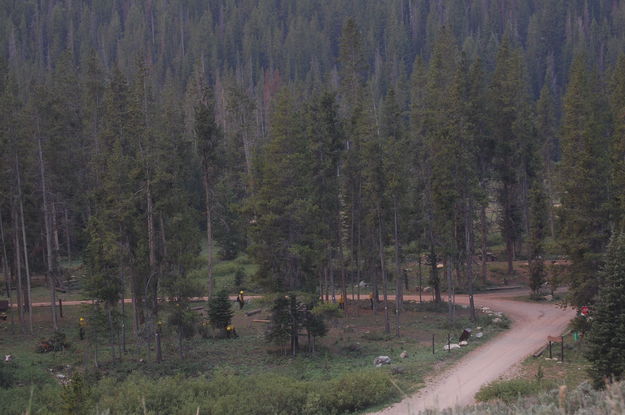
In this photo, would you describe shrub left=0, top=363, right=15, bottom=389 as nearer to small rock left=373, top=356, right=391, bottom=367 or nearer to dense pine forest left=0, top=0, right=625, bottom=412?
dense pine forest left=0, top=0, right=625, bottom=412

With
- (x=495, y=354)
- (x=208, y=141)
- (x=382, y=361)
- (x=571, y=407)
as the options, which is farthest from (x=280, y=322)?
(x=571, y=407)

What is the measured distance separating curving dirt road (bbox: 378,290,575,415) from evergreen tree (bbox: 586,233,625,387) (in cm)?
405

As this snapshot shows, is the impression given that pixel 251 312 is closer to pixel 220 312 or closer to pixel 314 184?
pixel 220 312

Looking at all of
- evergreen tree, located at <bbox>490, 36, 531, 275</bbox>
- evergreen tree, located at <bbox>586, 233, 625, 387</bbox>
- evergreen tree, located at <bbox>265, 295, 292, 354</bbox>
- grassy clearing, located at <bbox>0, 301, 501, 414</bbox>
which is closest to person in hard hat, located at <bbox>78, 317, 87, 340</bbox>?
grassy clearing, located at <bbox>0, 301, 501, 414</bbox>

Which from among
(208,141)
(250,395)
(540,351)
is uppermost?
(208,141)

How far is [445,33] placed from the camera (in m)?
46.1

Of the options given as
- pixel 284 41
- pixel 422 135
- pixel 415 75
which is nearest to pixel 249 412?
pixel 422 135

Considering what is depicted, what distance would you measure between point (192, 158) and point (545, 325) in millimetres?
36640

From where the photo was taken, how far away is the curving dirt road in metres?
21.5

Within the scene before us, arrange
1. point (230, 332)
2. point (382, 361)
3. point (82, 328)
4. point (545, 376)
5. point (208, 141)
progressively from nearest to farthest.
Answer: point (545, 376)
point (382, 361)
point (230, 332)
point (82, 328)
point (208, 141)

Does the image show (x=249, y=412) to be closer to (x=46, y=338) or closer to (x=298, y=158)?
(x=298, y=158)

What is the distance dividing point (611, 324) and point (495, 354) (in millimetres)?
8213

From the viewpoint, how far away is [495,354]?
2808 cm

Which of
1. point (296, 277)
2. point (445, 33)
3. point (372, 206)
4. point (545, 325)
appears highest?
point (445, 33)
